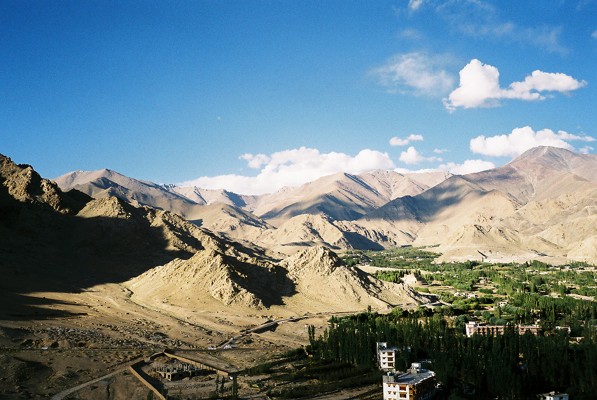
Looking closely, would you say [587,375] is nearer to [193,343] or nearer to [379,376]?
[379,376]

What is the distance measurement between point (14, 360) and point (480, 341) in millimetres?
56074

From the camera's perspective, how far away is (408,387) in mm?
50500

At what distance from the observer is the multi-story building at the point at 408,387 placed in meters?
50.5

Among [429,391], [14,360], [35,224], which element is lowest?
[429,391]

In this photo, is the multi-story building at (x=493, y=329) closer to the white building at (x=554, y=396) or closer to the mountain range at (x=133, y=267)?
the mountain range at (x=133, y=267)

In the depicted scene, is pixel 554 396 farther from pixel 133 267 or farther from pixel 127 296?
pixel 133 267

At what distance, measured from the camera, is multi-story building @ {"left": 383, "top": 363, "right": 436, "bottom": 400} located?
50469mm

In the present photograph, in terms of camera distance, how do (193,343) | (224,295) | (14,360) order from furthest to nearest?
1. (224,295)
2. (193,343)
3. (14,360)

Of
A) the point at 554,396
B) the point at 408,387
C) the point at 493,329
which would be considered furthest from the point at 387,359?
the point at 493,329

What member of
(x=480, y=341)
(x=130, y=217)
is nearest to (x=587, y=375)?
(x=480, y=341)

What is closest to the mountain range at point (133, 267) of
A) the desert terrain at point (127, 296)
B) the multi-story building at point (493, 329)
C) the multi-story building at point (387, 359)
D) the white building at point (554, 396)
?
the desert terrain at point (127, 296)

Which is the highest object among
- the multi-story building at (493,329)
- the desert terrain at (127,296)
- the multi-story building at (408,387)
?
the desert terrain at (127,296)

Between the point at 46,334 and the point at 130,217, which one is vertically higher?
the point at 130,217

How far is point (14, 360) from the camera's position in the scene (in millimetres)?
57906
